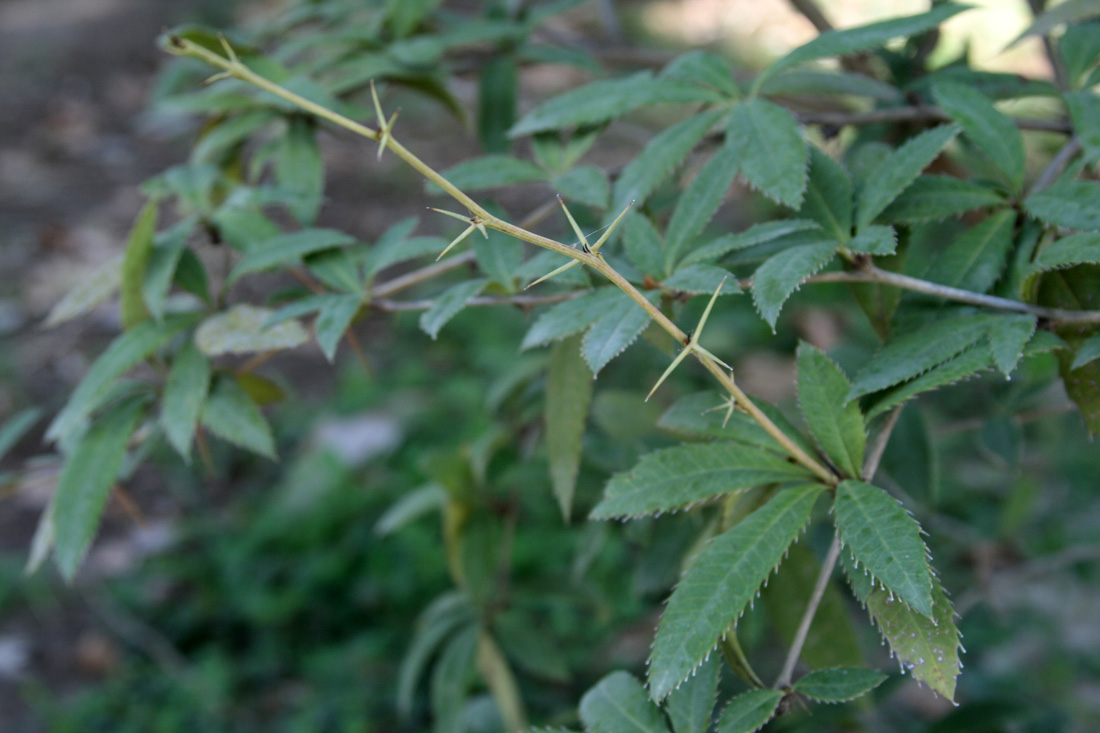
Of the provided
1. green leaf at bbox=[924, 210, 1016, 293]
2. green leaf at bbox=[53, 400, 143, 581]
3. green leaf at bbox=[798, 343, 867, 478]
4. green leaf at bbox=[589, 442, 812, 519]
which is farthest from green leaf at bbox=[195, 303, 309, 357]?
green leaf at bbox=[924, 210, 1016, 293]

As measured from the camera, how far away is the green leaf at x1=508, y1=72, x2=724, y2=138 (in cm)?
89

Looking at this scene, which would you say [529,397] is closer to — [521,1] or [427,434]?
[521,1]

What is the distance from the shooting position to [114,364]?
36.7 inches

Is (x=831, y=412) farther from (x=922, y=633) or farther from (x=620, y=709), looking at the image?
(x=620, y=709)

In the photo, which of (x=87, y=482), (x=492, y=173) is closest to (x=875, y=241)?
(x=492, y=173)

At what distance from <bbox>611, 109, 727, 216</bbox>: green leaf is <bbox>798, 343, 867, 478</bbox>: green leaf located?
0.23 m

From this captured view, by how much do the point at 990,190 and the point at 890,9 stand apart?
4031 millimetres

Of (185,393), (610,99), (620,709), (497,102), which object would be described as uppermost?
(610,99)

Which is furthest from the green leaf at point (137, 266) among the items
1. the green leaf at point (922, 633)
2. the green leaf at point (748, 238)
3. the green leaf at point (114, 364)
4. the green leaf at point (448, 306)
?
the green leaf at point (922, 633)

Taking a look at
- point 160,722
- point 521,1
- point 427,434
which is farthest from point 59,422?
point 427,434

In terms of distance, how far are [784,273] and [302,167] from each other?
67 centimetres

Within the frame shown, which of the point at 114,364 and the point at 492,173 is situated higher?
the point at 492,173

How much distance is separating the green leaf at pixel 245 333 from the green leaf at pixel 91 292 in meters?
0.13

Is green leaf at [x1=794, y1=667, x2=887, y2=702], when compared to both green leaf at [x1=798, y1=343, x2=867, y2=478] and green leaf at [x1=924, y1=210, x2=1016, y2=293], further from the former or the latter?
green leaf at [x1=924, y1=210, x2=1016, y2=293]
